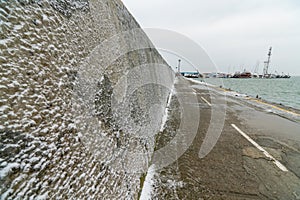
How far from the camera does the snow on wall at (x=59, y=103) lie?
563 mm

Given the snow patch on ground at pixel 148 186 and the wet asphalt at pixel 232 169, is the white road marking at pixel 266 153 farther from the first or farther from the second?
the snow patch on ground at pixel 148 186

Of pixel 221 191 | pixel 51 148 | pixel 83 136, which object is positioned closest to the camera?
pixel 51 148

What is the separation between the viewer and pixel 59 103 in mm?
768

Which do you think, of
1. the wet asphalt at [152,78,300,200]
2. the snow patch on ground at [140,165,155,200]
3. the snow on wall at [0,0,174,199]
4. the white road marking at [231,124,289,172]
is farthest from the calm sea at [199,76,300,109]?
the snow on wall at [0,0,174,199]

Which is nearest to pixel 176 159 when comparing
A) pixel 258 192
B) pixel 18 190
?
pixel 258 192

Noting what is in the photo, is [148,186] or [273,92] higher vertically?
[148,186]

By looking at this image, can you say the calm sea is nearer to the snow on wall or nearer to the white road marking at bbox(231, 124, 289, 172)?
the white road marking at bbox(231, 124, 289, 172)

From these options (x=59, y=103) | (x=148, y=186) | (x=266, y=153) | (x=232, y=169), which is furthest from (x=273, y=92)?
(x=59, y=103)

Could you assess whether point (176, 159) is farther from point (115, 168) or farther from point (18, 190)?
point (18, 190)

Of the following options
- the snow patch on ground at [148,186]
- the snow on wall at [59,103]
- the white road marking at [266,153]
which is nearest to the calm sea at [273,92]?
the white road marking at [266,153]

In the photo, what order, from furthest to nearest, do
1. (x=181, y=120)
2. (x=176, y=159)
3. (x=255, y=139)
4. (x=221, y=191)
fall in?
(x=181, y=120) < (x=255, y=139) < (x=176, y=159) < (x=221, y=191)

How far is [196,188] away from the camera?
2.19m

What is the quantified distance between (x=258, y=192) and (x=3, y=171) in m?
2.72

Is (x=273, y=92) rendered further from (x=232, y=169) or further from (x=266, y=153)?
(x=232, y=169)
